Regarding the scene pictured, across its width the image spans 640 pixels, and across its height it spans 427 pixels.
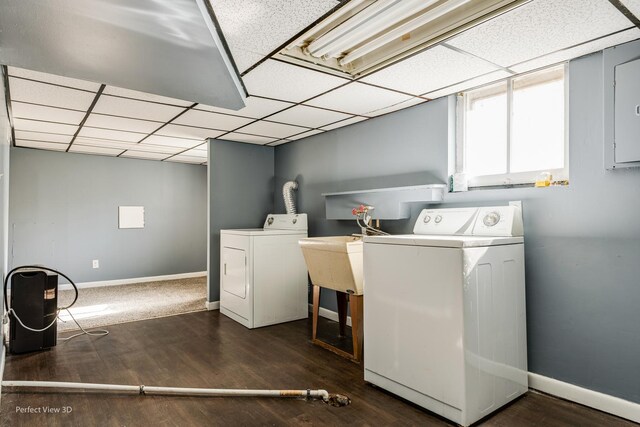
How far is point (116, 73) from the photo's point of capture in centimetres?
236

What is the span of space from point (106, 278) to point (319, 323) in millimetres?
3975

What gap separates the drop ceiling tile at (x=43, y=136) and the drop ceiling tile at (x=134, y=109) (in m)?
1.57

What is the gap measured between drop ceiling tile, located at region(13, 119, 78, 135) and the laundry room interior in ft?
0.29

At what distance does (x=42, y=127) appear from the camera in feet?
13.1

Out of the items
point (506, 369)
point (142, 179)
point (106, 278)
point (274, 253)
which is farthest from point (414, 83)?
point (106, 278)

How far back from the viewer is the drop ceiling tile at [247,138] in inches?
170

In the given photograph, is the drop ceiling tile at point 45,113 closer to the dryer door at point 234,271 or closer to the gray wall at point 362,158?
the dryer door at point 234,271

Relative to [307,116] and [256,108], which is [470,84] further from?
[256,108]

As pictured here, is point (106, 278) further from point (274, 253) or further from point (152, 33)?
point (152, 33)

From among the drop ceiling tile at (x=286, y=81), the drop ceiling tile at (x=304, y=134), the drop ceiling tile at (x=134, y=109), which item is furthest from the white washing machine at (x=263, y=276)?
the drop ceiling tile at (x=286, y=81)

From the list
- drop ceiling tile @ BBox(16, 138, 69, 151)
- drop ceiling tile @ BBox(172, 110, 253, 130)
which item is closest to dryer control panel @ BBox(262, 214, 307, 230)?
drop ceiling tile @ BBox(172, 110, 253, 130)

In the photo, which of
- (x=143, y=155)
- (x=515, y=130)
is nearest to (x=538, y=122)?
(x=515, y=130)

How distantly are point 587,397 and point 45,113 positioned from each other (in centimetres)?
472

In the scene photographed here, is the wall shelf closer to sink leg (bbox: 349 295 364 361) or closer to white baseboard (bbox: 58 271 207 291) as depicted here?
sink leg (bbox: 349 295 364 361)
